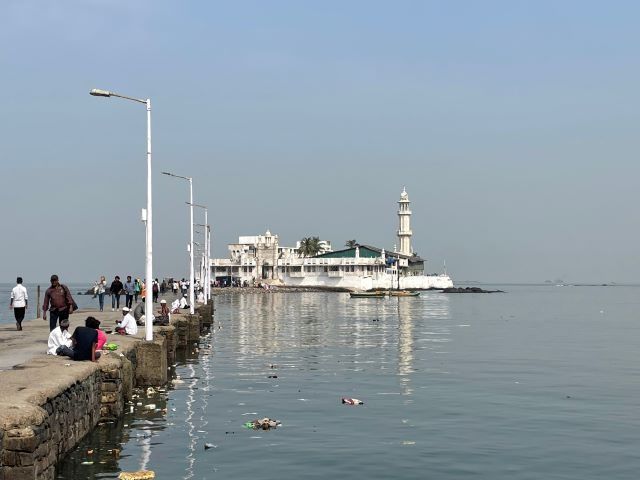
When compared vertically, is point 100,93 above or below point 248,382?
above

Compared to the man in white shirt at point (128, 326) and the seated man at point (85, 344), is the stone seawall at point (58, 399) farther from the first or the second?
the man in white shirt at point (128, 326)

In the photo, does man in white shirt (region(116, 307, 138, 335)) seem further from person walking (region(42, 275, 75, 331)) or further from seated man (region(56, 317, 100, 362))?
seated man (region(56, 317, 100, 362))

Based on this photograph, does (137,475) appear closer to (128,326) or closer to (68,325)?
(68,325)

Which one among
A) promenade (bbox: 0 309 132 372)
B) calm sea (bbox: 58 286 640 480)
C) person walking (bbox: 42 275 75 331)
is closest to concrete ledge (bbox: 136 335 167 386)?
calm sea (bbox: 58 286 640 480)

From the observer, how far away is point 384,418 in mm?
23062

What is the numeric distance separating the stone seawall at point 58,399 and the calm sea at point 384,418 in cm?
62

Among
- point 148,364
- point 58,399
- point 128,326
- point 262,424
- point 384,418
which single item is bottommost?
point 384,418

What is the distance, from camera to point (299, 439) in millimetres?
20109

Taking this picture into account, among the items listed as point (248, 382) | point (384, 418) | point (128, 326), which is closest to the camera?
point (384, 418)

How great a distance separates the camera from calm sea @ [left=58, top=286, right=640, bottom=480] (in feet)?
57.7

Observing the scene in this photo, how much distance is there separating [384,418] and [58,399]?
31.6ft

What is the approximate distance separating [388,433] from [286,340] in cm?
3009

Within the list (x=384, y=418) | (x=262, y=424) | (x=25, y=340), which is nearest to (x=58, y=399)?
(x=262, y=424)

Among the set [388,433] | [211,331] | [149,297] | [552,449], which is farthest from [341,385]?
[211,331]
